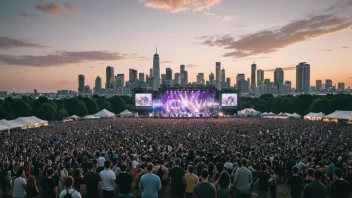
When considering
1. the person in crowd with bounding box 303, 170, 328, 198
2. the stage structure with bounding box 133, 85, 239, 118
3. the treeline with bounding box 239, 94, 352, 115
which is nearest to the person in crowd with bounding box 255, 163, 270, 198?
the person in crowd with bounding box 303, 170, 328, 198

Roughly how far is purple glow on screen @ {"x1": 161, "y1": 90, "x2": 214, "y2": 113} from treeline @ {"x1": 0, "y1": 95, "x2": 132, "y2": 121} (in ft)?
70.6

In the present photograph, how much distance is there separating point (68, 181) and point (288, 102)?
88159mm

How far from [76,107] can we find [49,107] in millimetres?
11998

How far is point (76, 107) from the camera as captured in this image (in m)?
76.2

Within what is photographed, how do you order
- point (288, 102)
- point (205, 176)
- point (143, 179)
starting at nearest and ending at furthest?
point (205, 176)
point (143, 179)
point (288, 102)

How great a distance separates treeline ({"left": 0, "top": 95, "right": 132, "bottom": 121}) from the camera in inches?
2266

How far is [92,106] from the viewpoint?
83.3 metres

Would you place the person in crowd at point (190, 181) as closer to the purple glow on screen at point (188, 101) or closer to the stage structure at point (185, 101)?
the stage structure at point (185, 101)

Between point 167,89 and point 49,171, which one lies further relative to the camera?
point 167,89

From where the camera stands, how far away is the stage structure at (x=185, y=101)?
79.8m

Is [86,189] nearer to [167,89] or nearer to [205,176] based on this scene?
[205,176]

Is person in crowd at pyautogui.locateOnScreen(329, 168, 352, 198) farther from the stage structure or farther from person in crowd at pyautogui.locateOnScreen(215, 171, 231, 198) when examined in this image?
the stage structure

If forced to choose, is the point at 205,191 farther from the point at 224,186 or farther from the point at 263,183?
the point at 263,183

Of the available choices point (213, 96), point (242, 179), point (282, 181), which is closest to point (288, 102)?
point (213, 96)
